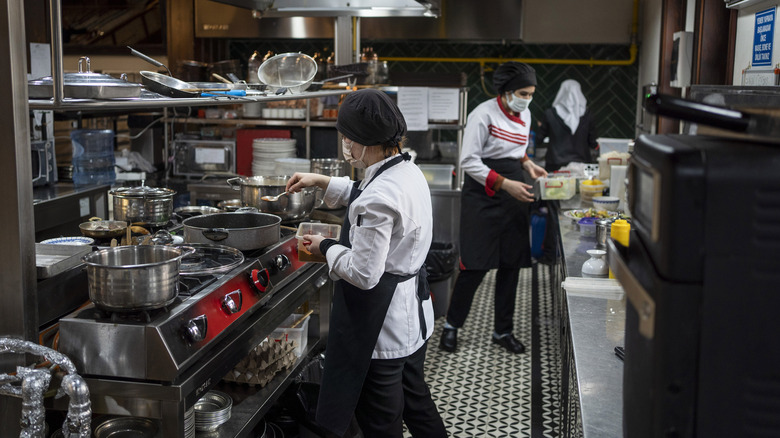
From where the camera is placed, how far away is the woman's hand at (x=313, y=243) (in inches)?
112

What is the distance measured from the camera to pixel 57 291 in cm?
230

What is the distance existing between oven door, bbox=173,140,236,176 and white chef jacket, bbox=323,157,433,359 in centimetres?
319

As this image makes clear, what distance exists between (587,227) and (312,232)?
1844 millimetres

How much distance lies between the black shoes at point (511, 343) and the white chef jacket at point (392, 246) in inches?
86.2

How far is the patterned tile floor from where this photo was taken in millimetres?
3959

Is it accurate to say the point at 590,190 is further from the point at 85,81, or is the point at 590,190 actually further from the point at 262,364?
the point at 85,81

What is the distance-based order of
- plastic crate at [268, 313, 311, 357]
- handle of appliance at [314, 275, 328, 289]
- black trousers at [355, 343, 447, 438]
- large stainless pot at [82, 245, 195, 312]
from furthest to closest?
1. handle of appliance at [314, 275, 328, 289]
2. plastic crate at [268, 313, 311, 357]
3. black trousers at [355, 343, 447, 438]
4. large stainless pot at [82, 245, 195, 312]

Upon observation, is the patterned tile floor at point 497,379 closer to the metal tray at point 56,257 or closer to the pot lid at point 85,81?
the metal tray at point 56,257

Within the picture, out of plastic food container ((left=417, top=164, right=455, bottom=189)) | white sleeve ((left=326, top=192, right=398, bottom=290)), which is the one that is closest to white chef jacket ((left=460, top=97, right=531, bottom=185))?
plastic food container ((left=417, top=164, right=455, bottom=189))

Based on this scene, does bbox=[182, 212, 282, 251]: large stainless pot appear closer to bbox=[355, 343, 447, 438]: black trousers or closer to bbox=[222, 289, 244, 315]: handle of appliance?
bbox=[222, 289, 244, 315]: handle of appliance

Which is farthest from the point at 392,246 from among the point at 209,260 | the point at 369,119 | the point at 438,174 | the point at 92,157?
the point at 92,157

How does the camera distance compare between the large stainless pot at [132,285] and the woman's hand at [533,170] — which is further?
the woman's hand at [533,170]

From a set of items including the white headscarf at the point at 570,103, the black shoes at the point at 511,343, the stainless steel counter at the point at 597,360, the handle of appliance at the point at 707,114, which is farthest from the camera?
the white headscarf at the point at 570,103

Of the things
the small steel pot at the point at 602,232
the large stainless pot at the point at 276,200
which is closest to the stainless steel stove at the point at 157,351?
the large stainless pot at the point at 276,200
